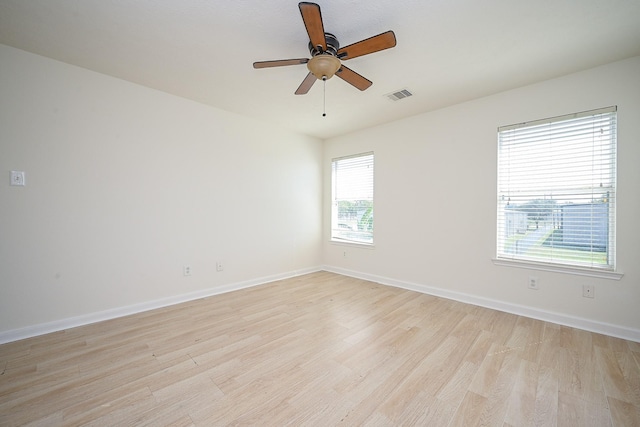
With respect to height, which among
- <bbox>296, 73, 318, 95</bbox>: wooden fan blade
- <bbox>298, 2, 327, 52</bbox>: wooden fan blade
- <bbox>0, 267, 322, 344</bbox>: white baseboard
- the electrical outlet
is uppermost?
<bbox>298, 2, 327, 52</bbox>: wooden fan blade

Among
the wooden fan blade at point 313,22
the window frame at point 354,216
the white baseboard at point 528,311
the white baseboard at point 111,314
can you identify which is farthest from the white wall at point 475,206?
the white baseboard at point 111,314

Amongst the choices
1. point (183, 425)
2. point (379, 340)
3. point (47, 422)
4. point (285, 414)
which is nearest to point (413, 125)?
point (379, 340)

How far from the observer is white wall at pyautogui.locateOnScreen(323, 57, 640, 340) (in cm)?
235

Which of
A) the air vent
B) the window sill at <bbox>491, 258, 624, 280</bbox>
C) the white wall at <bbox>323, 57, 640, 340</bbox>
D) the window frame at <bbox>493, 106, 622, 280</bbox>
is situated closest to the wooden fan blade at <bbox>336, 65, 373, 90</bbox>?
the air vent

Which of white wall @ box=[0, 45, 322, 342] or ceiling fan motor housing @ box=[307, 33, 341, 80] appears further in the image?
white wall @ box=[0, 45, 322, 342]

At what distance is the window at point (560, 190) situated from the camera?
2.47 metres

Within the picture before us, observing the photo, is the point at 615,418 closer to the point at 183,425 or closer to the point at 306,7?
the point at 183,425

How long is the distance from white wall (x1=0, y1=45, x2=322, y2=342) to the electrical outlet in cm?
384

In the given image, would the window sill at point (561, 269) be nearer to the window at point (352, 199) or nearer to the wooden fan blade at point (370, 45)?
the window at point (352, 199)

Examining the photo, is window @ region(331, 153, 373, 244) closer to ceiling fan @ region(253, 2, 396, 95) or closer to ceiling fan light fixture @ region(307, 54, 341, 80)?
ceiling fan @ region(253, 2, 396, 95)

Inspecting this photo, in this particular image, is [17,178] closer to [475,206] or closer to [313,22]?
[313,22]

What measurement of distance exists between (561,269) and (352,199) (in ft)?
9.52

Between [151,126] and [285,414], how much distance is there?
3215 millimetres

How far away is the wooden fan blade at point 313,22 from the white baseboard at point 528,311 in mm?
3230
